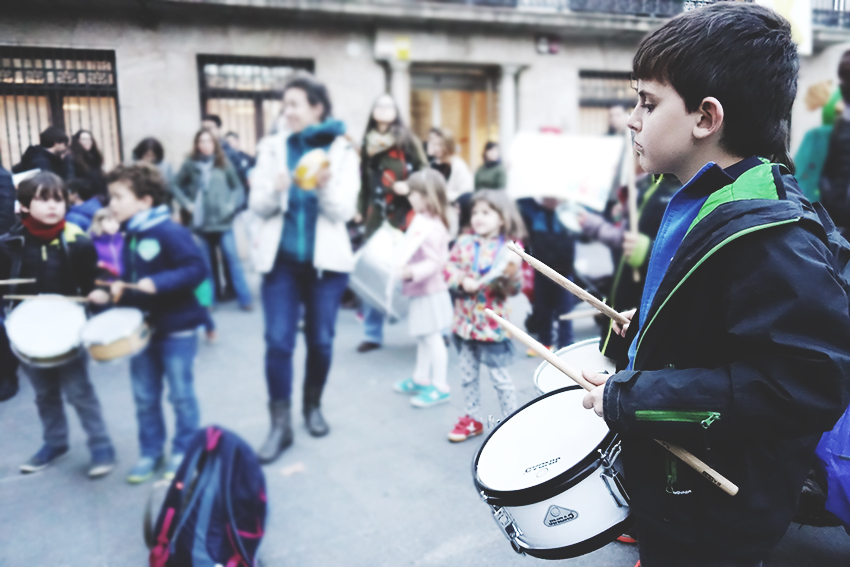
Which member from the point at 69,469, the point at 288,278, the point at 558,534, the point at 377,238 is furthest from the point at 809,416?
the point at 377,238

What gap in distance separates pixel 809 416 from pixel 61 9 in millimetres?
2482

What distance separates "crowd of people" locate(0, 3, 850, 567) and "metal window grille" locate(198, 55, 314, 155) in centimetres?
9

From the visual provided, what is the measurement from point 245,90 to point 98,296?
1.20 m

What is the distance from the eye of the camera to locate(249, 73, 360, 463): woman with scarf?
131 inches

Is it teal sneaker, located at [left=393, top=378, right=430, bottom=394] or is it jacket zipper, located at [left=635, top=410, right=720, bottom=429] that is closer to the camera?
jacket zipper, located at [left=635, top=410, right=720, bottom=429]

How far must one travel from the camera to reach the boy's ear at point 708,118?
1.23 metres

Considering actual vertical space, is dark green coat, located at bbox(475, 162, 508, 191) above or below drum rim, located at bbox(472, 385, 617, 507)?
above

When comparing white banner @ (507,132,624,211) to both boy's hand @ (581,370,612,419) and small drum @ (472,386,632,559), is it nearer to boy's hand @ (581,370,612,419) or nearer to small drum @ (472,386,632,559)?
small drum @ (472,386,632,559)

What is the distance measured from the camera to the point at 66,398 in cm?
296

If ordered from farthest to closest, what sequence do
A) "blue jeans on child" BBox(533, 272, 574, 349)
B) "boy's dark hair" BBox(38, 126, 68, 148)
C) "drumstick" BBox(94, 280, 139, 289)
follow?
"blue jeans on child" BBox(533, 272, 574, 349) < "drumstick" BBox(94, 280, 139, 289) < "boy's dark hair" BBox(38, 126, 68, 148)

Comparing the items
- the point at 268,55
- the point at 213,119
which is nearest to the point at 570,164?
the point at 268,55

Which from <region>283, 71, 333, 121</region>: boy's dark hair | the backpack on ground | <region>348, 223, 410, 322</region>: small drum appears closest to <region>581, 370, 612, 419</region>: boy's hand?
the backpack on ground

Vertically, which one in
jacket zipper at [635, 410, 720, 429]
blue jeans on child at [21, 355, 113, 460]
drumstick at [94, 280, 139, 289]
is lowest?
blue jeans on child at [21, 355, 113, 460]

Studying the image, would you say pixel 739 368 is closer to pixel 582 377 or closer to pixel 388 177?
pixel 582 377
